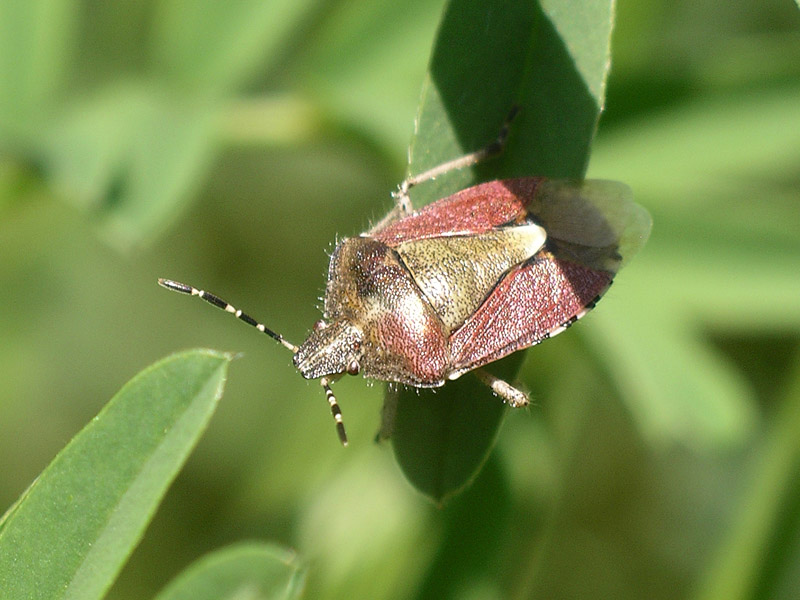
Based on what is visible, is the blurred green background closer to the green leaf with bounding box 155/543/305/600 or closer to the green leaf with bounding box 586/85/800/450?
the green leaf with bounding box 586/85/800/450

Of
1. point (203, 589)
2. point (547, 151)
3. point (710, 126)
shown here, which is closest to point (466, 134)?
point (547, 151)

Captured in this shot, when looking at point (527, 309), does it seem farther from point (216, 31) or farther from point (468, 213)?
point (216, 31)

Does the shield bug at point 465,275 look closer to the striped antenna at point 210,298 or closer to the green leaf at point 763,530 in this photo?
the striped antenna at point 210,298

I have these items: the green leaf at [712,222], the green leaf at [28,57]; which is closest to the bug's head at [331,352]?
the green leaf at [712,222]

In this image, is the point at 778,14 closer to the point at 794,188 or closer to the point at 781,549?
the point at 794,188

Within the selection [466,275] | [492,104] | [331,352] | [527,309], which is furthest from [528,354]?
[492,104]

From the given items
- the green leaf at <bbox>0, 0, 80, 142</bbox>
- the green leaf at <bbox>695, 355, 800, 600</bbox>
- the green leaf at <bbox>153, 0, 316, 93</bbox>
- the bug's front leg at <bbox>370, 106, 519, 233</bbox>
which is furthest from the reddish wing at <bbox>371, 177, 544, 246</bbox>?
the green leaf at <bbox>0, 0, 80, 142</bbox>
